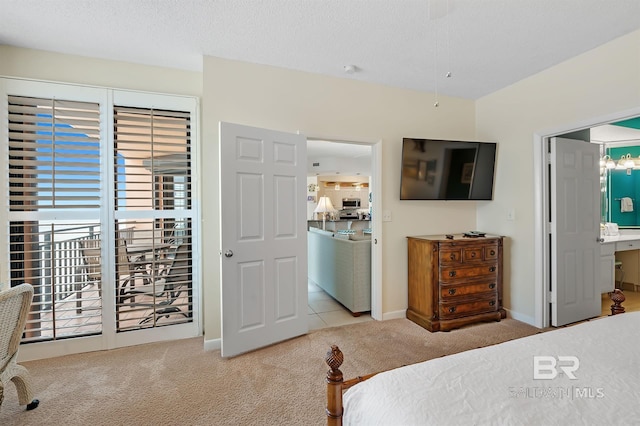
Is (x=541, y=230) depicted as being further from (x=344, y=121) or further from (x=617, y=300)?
(x=344, y=121)

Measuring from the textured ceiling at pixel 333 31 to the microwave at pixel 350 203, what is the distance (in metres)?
6.77

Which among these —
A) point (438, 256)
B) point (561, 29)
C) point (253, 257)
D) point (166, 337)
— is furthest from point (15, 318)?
point (561, 29)

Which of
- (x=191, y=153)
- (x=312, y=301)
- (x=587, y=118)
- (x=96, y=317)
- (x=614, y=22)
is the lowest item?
(x=312, y=301)

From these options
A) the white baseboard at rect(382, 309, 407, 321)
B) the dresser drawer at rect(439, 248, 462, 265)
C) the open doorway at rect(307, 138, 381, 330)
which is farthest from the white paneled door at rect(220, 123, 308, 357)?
the dresser drawer at rect(439, 248, 462, 265)

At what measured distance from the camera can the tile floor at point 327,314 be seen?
3297 millimetres

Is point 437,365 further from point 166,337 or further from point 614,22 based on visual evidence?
point 614,22

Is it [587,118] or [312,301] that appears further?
[312,301]

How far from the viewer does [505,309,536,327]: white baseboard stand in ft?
10.3

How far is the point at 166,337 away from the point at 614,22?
4.76 m

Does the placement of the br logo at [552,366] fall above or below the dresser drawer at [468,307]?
above

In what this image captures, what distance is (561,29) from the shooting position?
226 centimetres

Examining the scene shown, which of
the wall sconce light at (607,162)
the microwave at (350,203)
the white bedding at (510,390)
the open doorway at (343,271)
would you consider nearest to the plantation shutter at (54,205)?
the open doorway at (343,271)

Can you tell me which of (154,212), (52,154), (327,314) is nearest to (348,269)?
(327,314)

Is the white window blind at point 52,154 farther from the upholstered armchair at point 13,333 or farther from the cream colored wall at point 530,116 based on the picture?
the cream colored wall at point 530,116
